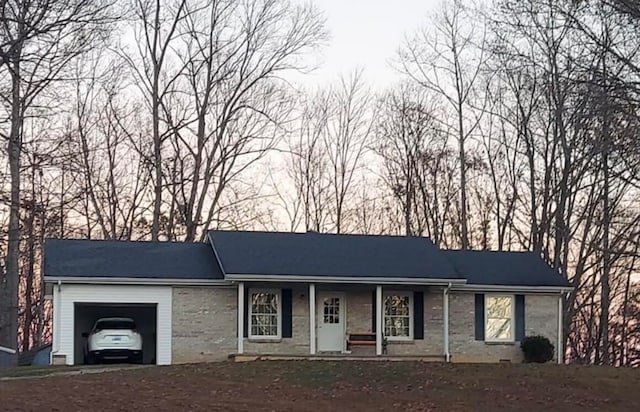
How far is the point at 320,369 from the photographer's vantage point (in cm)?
2362

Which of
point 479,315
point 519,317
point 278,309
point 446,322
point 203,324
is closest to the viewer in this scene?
point 203,324

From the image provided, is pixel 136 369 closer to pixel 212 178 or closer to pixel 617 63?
pixel 617 63

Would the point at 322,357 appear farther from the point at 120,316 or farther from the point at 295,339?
the point at 120,316

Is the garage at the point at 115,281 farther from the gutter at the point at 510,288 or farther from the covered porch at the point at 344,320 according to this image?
the gutter at the point at 510,288

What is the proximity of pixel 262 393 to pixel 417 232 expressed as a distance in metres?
29.4

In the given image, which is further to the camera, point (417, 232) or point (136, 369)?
point (417, 232)

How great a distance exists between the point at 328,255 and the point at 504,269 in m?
5.91

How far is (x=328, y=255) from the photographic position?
106 feet

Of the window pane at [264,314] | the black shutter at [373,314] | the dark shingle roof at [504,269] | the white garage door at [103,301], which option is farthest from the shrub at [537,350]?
the white garage door at [103,301]

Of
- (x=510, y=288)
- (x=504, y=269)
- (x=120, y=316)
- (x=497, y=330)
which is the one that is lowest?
(x=497, y=330)

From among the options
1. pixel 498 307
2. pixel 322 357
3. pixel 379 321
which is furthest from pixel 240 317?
pixel 498 307

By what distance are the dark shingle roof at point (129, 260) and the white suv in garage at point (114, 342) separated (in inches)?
60.9

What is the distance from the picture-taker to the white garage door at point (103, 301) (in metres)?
29.0

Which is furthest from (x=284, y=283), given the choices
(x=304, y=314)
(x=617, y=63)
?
(x=617, y=63)
